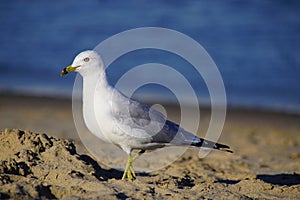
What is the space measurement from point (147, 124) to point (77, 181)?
4.43 feet

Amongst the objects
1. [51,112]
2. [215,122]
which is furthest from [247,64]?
[51,112]

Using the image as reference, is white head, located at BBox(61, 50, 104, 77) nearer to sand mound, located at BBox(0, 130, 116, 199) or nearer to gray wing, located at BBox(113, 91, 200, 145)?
gray wing, located at BBox(113, 91, 200, 145)

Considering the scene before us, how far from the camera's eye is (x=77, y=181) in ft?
16.6

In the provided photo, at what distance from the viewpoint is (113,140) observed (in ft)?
19.8

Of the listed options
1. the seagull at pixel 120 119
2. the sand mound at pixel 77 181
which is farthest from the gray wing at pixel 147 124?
the sand mound at pixel 77 181

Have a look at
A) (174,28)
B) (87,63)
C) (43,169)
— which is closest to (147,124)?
(87,63)

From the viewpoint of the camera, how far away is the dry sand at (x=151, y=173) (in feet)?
16.1

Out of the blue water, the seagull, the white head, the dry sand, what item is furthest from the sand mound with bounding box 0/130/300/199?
the blue water

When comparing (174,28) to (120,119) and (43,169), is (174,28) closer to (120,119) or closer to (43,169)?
(120,119)

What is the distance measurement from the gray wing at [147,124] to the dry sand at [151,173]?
41cm

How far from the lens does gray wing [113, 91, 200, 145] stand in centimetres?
602

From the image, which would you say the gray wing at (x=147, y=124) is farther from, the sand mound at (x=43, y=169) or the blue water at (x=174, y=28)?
the blue water at (x=174, y=28)

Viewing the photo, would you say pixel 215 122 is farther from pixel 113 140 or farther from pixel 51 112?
pixel 113 140

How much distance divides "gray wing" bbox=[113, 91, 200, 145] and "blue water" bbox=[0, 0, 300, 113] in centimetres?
627
